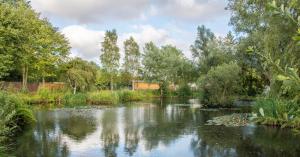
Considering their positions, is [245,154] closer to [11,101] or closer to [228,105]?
[11,101]

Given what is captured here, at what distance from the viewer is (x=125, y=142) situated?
14.8 metres

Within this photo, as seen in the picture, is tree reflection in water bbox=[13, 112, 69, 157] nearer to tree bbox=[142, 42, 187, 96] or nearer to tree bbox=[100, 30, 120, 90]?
tree bbox=[142, 42, 187, 96]

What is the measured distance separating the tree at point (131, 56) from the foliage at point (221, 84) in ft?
118

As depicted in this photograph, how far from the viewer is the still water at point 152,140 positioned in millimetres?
12680

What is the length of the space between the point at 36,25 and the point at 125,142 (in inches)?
1110

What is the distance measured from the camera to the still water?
1268cm

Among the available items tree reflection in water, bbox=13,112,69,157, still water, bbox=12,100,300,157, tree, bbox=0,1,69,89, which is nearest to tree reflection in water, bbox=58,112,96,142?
still water, bbox=12,100,300,157

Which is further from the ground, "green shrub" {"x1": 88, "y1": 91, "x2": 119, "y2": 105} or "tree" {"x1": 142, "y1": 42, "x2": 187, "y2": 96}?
"tree" {"x1": 142, "y1": 42, "x2": 187, "y2": 96}

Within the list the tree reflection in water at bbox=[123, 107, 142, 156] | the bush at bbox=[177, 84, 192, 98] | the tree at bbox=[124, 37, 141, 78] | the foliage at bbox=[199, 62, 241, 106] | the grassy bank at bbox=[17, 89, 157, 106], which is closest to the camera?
the tree reflection in water at bbox=[123, 107, 142, 156]

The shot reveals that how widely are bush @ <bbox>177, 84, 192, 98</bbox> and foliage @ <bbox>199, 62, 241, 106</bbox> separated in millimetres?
20855

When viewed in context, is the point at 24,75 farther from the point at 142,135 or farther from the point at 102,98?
the point at 142,135

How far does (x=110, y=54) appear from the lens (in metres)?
59.6

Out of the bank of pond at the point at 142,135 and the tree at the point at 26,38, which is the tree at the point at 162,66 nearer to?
the tree at the point at 26,38

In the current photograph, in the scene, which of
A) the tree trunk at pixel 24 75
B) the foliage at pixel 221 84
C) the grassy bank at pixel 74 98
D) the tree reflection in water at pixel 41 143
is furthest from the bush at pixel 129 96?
the tree reflection in water at pixel 41 143
